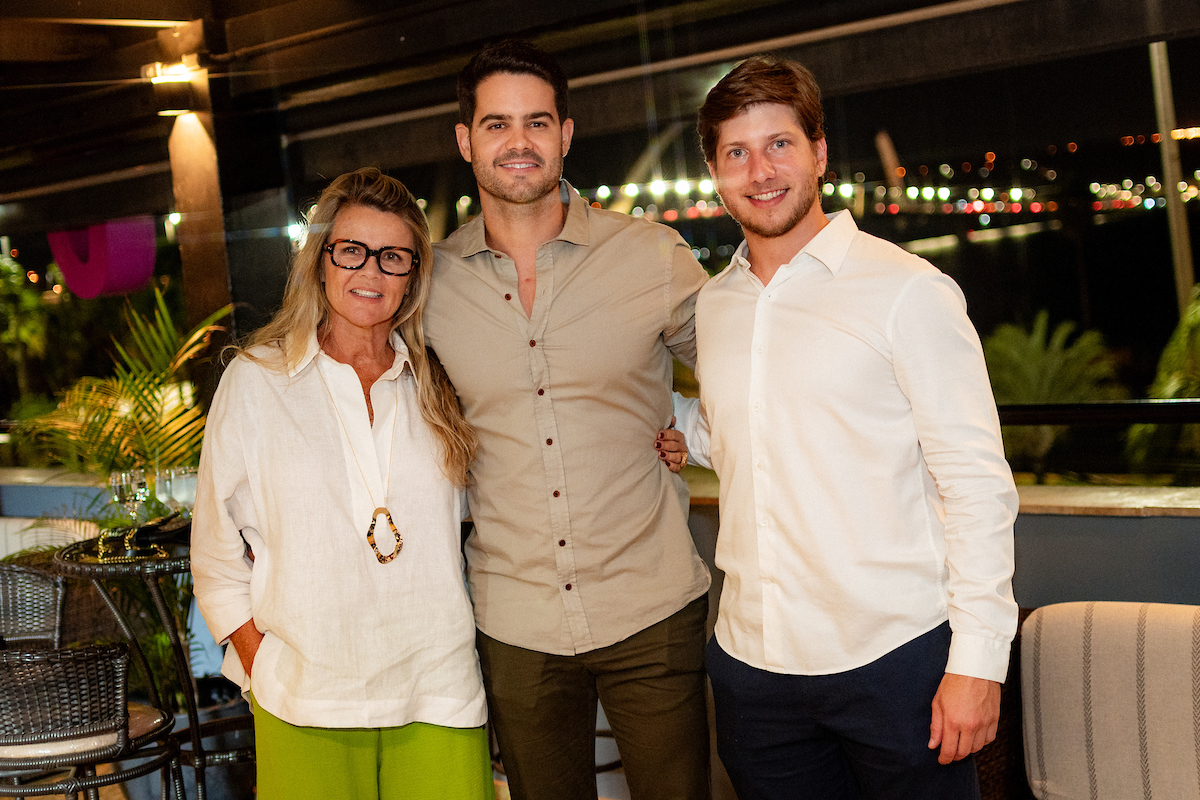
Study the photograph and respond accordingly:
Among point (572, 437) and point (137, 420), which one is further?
point (137, 420)

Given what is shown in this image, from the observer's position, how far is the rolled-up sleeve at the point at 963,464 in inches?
63.4

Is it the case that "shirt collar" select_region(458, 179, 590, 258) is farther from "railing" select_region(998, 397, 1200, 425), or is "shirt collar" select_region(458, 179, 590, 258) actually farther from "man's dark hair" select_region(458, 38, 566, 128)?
"railing" select_region(998, 397, 1200, 425)

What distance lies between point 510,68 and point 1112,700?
6.33ft

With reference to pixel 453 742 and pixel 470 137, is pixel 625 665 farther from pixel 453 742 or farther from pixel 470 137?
pixel 470 137

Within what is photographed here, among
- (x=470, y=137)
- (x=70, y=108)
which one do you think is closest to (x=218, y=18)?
(x=70, y=108)

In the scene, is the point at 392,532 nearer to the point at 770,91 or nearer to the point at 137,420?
the point at 770,91

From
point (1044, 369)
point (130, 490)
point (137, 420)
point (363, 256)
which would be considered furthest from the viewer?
point (1044, 369)

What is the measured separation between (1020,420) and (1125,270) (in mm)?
2068

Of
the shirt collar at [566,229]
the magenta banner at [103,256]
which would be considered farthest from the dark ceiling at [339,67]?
the shirt collar at [566,229]

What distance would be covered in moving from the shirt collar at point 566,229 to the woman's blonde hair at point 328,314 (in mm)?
112

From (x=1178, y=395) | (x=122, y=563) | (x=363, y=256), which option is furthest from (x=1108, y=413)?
(x=122, y=563)

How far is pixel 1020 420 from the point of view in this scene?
3336mm

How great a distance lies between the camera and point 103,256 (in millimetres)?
5684

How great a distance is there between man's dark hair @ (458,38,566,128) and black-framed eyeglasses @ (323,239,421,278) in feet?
1.20
